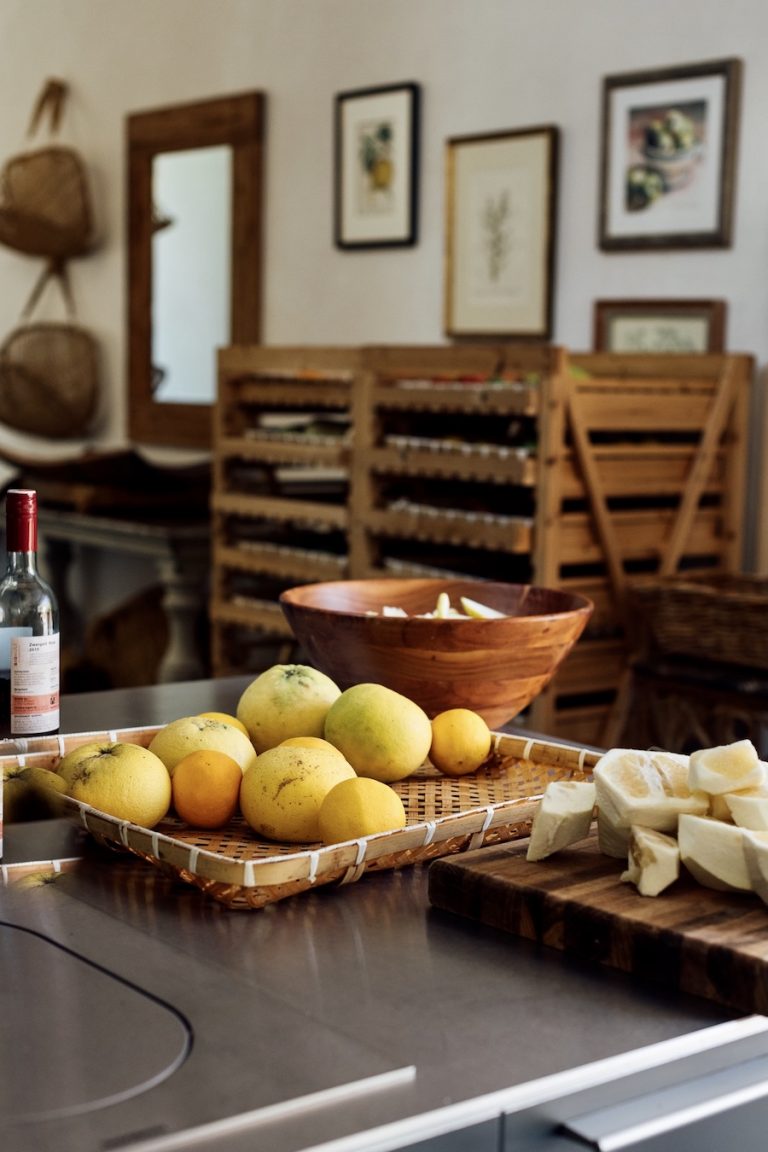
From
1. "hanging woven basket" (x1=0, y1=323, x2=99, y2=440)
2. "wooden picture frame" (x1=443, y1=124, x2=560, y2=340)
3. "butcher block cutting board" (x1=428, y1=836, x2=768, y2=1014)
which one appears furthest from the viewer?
"hanging woven basket" (x1=0, y1=323, x2=99, y2=440)

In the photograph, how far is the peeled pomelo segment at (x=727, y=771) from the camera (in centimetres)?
112

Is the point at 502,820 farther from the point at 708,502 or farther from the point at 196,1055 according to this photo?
the point at 708,502

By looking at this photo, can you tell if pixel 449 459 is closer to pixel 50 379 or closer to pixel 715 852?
pixel 715 852

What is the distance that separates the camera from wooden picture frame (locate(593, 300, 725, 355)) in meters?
3.78

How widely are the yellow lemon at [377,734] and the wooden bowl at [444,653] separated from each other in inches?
9.5

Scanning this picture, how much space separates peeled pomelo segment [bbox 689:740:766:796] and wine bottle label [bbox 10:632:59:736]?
682mm

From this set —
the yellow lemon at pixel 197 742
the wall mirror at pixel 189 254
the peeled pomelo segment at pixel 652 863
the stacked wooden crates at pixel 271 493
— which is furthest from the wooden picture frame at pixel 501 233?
the peeled pomelo segment at pixel 652 863

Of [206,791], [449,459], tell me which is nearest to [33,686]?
[206,791]

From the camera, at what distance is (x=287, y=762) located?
126cm

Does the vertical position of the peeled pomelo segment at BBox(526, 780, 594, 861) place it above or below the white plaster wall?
below

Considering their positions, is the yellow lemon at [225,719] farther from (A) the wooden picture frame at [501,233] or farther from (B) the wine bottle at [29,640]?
(A) the wooden picture frame at [501,233]

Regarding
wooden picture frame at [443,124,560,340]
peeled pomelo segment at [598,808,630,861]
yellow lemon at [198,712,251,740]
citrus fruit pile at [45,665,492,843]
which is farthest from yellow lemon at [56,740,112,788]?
wooden picture frame at [443,124,560,340]

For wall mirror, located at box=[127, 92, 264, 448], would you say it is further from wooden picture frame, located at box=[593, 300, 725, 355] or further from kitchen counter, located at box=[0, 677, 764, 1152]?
kitchen counter, located at box=[0, 677, 764, 1152]

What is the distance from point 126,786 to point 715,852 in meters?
0.47
